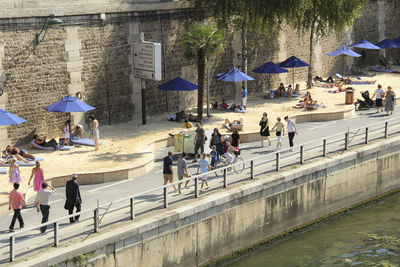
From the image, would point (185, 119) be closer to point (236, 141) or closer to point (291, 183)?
point (236, 141)

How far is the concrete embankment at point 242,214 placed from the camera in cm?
1955

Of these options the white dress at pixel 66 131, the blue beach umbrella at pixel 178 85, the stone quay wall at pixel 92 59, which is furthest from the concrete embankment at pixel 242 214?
the stone quay wall at pixel 92 59

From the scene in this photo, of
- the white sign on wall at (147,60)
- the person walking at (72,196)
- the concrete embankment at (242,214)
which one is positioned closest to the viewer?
the concrete embankment at (242,214)

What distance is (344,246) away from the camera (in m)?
25.3

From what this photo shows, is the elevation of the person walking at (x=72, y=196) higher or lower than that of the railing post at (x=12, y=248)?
higher

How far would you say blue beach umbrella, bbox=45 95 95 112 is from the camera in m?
29.4

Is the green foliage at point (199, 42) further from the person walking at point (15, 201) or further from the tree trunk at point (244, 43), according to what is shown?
the person walking at point (15, 201)

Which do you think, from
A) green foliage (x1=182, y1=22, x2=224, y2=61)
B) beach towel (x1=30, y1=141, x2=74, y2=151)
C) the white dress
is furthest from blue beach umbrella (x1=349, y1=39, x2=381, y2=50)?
beach towel (x1=30, y1=141, x2=74, y2=151)

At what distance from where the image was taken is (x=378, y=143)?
96.3ft

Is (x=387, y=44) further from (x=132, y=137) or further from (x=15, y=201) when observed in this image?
(x=15, y=201)

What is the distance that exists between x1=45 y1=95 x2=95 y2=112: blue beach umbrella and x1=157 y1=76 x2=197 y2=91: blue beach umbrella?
4921mm

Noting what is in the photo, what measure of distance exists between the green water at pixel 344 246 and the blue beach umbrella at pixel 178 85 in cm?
954

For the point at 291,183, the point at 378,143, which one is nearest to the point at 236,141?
the point at 291,183

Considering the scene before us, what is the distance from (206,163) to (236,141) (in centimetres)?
388
